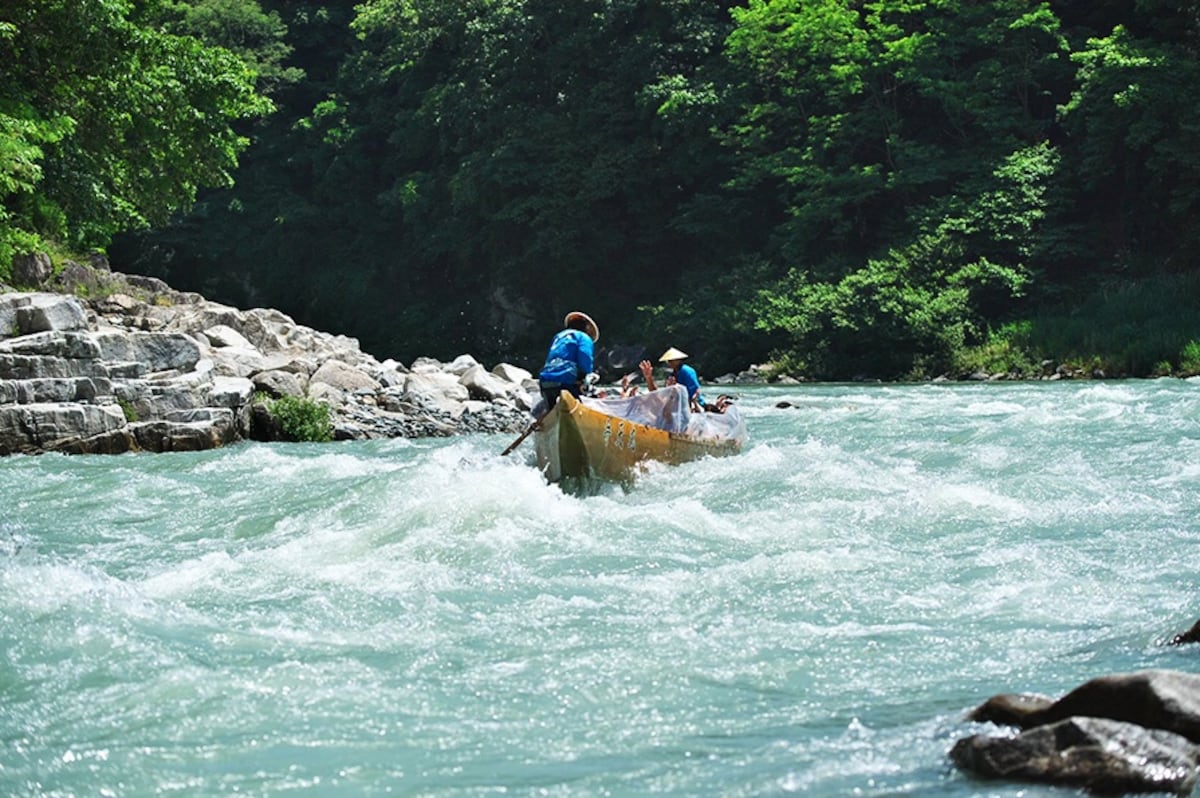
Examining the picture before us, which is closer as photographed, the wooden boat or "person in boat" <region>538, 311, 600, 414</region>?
the wooden boat

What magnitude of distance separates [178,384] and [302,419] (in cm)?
159

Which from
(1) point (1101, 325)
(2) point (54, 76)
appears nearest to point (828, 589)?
(2) point (54, 76)

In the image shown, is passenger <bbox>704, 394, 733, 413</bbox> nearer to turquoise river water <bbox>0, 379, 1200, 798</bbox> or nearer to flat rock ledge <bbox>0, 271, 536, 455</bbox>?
turquoise river water <bbox>0, 379, 1200, 798</bbox>

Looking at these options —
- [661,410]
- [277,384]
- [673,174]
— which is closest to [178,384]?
[277,384]

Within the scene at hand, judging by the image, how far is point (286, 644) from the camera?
7.24 m

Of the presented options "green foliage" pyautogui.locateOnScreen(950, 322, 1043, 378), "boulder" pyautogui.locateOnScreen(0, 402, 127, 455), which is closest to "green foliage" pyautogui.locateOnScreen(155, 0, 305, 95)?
"green foliage" pyautogui.locateOnScreen(950, 322, 1043, 378)

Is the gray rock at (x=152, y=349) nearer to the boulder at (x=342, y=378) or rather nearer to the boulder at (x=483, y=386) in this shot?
the boulder at (x=342, y=378)

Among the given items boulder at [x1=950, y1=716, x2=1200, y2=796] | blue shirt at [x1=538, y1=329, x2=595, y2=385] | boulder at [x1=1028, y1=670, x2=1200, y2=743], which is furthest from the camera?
blue shirt at [x1=538, y1=329, x2=595, y2=385]

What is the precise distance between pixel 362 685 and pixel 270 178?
45.5 meters

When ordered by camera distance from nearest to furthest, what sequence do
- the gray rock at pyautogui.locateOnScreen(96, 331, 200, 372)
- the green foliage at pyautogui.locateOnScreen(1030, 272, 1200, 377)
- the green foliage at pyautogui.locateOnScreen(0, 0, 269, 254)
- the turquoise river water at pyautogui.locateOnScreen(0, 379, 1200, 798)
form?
the turquoise river water at pyautogui.locateOnScreen(0, 379, 1200, 798)
the gray rock at pyautogui.locateOnScreen(96, 331, 200, 372)
the green foliage at pyautogui.locateOnScreen(0, 0, 269, 254)
the green foliage at pyautogui.locateOnScreen(1030, 272, 1200, 377)

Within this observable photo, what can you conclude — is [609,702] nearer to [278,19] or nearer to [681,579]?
[681,579]

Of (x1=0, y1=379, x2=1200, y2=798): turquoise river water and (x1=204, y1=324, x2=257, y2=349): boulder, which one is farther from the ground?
(x1=204, y1=324, x2=257, y2=349): boulder

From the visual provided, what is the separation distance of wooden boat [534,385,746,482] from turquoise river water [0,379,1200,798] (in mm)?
244

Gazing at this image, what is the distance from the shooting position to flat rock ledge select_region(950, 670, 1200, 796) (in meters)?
4.86
